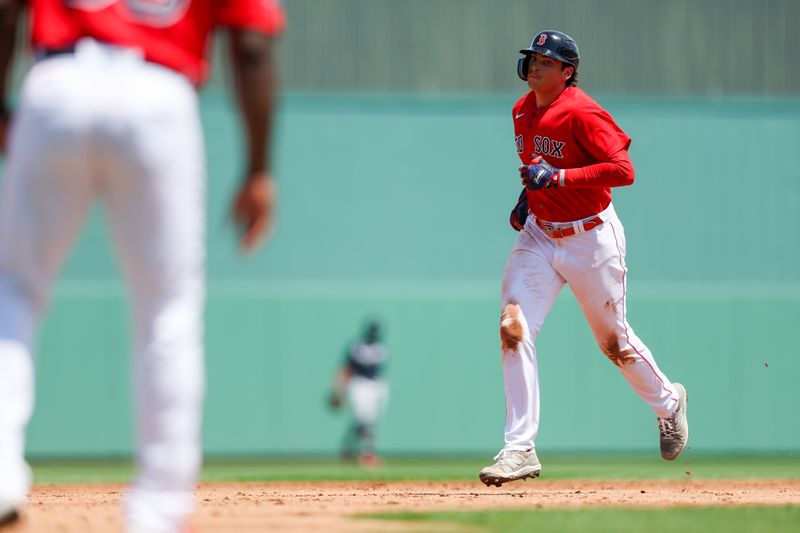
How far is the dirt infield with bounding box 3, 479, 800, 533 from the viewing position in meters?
4.64

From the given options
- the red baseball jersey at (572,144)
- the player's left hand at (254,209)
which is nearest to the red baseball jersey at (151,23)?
the player's left hand at (254,209)

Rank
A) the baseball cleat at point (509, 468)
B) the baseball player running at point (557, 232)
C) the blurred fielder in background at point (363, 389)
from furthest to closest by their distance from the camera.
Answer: the blurred fielder in background at point (363, 389) → the baseball player running at point (557, 232) → the baseball cleat at point (509, 468)

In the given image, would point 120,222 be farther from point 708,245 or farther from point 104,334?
point 708,245

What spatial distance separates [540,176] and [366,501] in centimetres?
187

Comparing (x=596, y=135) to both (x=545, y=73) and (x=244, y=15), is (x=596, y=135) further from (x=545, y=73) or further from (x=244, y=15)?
(x=244, y=15)

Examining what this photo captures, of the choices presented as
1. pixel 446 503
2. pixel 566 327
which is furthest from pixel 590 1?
pixel 446 503

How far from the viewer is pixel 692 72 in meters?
21.6

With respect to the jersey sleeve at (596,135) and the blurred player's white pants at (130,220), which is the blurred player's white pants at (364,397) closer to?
the jersey sleeve at (596,135)

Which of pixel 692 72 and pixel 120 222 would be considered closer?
pixel 120 222

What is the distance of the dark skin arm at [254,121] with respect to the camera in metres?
3.58

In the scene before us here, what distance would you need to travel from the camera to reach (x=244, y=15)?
3564 mm

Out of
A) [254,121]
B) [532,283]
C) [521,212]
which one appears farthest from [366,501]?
[254,121]

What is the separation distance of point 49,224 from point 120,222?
191mm

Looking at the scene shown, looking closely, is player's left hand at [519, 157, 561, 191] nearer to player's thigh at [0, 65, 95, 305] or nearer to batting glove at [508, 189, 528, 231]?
batting glove at [508, 189, 528, 231]
